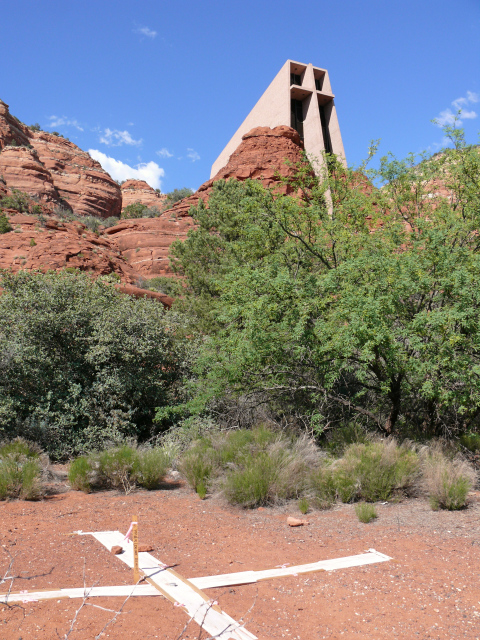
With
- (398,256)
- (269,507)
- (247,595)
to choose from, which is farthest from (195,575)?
(398,256)

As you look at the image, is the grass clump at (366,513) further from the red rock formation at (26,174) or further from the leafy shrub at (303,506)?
the red rock formation at (26,174)

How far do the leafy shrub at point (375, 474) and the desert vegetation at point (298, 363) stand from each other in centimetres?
2

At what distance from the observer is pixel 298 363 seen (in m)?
9.63

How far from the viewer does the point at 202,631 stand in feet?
11.1

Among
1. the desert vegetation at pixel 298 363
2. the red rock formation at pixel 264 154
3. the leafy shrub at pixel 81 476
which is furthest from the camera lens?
the red rock formation at pixel 264 154

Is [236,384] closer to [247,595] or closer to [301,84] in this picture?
[247,595]

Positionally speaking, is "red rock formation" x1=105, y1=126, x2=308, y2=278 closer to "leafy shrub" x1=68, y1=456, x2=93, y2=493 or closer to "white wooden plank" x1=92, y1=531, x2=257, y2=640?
"leafy shrub" x1=68, y1=456, x2=93, y2=493

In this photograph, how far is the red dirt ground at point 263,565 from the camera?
11.4ft

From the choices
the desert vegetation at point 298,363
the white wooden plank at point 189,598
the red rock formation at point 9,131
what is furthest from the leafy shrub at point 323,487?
the red rock formation at point 9,131

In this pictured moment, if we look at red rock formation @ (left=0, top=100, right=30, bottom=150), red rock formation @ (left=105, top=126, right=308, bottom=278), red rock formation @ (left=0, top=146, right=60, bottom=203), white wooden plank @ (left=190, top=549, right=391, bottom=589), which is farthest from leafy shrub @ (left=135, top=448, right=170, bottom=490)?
red rock formation @ (left=0, top=100, right=30, bottom=150)

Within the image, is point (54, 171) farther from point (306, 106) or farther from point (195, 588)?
point (195, 588)

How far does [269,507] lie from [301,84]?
35.0m

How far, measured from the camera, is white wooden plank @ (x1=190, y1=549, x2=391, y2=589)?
4.29 m

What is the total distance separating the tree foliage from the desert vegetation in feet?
0.14
